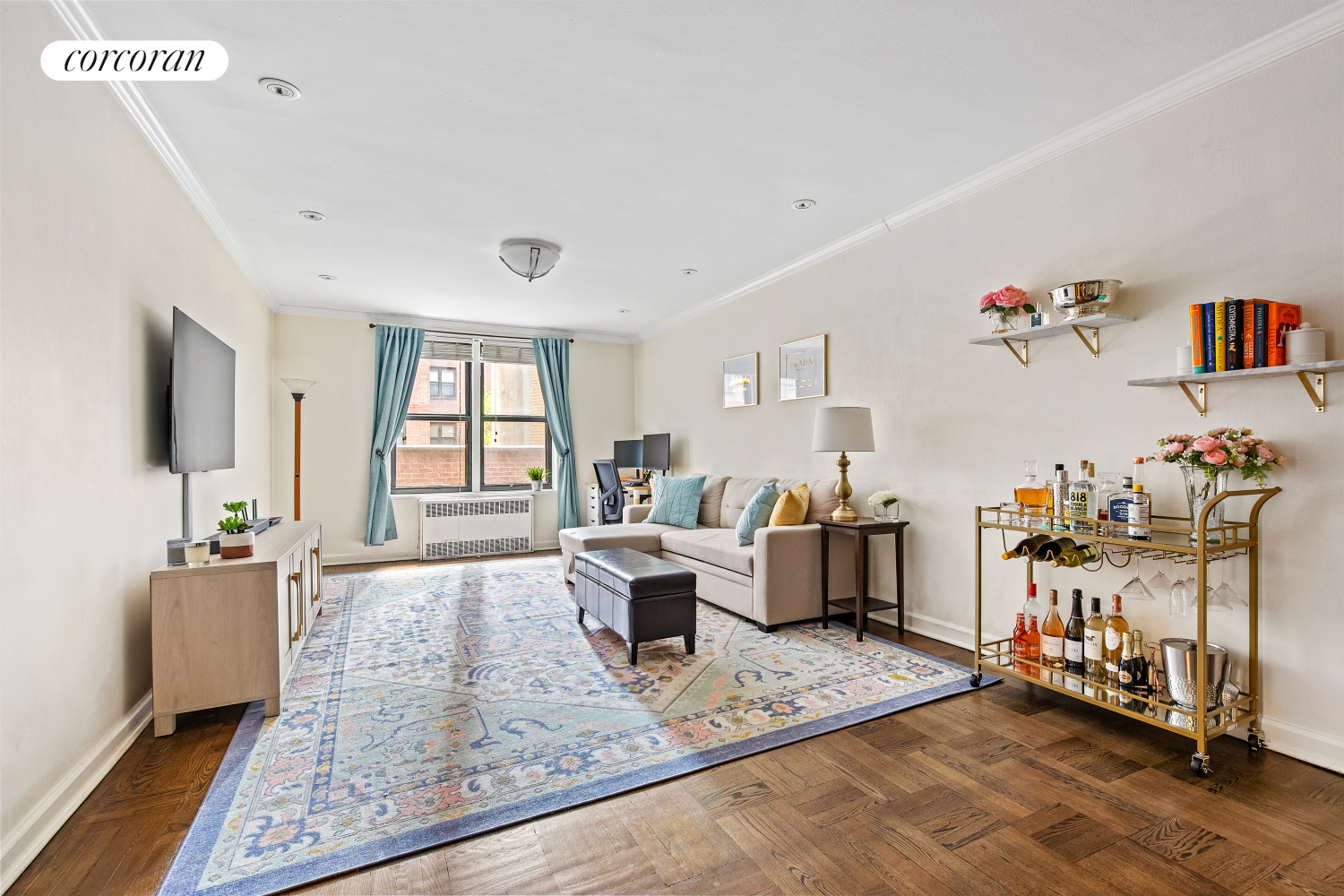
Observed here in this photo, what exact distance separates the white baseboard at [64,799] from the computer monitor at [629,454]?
4737 mm

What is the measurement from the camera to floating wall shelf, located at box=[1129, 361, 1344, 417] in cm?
208

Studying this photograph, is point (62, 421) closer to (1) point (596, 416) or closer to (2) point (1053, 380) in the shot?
(2) point (1053, 380)

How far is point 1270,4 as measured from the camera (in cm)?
209

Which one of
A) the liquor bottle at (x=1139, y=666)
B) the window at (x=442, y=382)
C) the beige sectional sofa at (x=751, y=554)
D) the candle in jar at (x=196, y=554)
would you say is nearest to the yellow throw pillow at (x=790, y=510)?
the beige sectional sofa at (x=751, y=554)

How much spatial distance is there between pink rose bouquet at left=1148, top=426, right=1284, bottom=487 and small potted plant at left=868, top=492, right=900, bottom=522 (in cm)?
159

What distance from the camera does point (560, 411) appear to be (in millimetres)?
7195

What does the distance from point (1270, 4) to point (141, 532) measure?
4.56 meters

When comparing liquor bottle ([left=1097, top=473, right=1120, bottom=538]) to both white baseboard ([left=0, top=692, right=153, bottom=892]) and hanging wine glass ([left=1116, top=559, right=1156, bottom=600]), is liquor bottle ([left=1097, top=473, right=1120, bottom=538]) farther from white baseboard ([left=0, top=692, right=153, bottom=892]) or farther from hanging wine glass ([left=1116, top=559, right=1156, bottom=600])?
white baseboard ([left=0, top=692, right=153, bottom=892])

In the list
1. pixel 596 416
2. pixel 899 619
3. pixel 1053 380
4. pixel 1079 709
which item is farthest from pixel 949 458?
pixel 596 416

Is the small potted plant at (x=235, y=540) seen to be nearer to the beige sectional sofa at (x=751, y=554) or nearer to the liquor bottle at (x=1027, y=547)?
the beige sectional sofa at (x=751, y=554)

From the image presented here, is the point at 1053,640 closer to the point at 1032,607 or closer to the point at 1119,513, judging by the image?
the point at 1032,607

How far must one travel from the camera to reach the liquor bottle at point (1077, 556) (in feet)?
8.82

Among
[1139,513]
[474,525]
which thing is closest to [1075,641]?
[1139,513]

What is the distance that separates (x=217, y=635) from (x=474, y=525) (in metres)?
4.11
